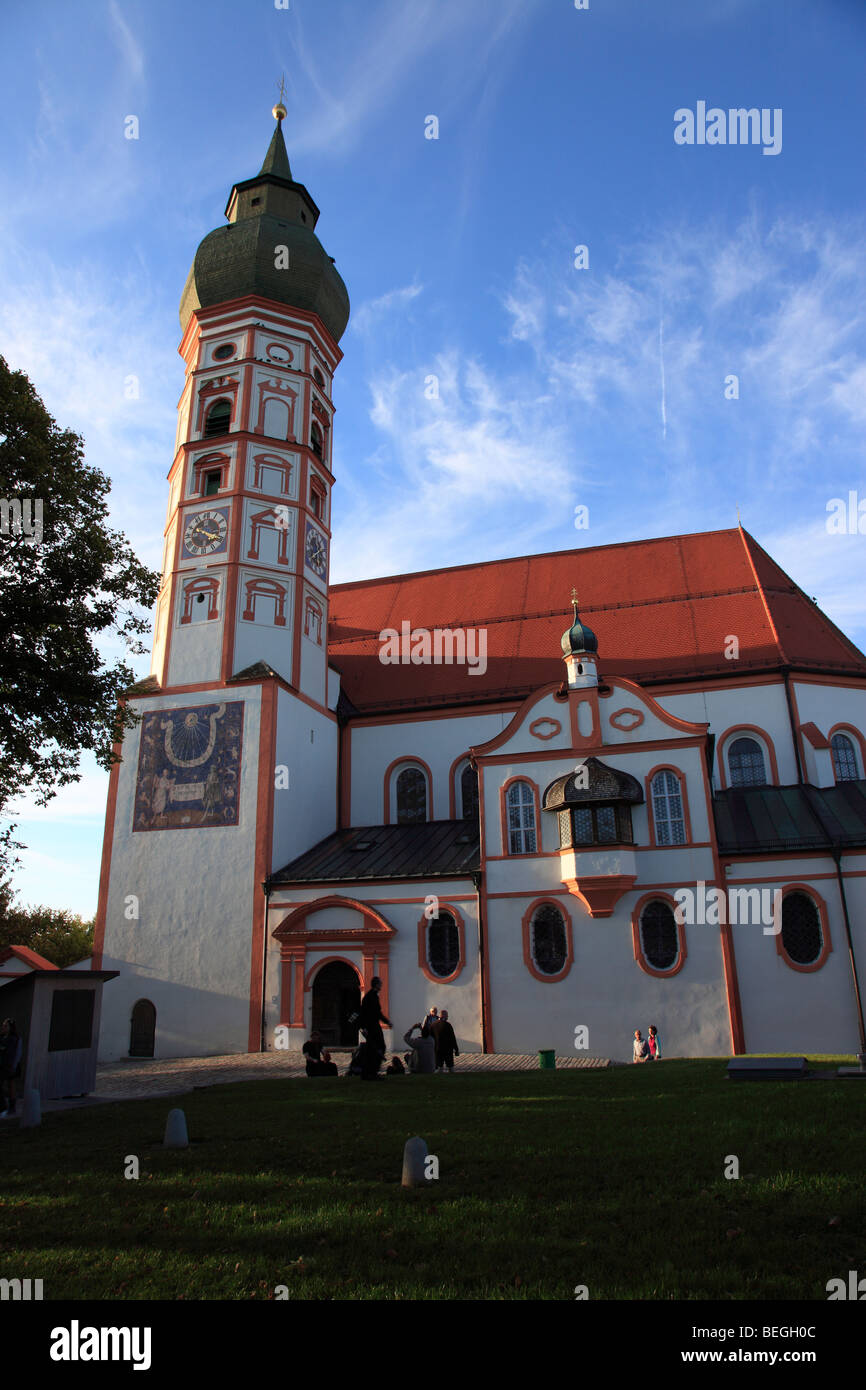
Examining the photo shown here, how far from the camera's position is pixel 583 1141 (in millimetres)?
9250

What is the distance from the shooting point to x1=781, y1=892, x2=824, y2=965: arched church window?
915 inches

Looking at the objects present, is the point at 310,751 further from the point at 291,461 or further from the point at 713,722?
the point at 713,722

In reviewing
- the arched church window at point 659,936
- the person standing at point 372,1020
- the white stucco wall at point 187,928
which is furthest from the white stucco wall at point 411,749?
the person standing at point 372,1020

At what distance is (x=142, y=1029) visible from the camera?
1083 inches

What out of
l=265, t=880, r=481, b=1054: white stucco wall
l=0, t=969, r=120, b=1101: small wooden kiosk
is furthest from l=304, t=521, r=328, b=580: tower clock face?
l=0, t=969, r=120, b=1101: small wooden kiosk

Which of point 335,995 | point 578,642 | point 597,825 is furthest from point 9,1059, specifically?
point 578,642

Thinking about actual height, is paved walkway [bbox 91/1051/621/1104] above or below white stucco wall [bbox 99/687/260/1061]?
below

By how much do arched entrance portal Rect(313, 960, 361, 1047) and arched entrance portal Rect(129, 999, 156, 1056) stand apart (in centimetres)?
515

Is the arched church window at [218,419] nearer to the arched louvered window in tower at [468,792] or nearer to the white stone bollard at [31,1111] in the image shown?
the arched louvered window in tower at [468,792]

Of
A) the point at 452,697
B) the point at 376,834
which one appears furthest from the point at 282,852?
the point at 452,697

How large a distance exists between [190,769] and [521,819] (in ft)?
35.4

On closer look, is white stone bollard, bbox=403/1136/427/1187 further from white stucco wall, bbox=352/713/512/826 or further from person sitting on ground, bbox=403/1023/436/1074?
white stucco wall, bbox=352/713/512/826

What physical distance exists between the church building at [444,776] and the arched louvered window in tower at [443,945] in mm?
166

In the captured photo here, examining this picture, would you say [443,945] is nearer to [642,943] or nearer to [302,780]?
[642,943]
